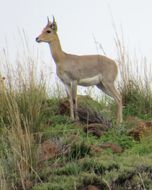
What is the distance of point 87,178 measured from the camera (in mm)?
7957

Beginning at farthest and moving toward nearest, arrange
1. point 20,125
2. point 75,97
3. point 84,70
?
point 84,70, point 75,97, point 20,125

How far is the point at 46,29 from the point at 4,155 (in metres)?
5.37

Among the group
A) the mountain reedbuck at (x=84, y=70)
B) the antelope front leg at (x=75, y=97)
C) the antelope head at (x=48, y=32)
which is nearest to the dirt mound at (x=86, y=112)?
the antelope front leg at (x=75, y=97)

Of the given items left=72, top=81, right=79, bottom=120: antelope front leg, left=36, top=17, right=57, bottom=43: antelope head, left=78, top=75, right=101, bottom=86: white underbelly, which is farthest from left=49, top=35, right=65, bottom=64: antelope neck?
left=72, top=81, right=79, bottom=120: antelope front leg

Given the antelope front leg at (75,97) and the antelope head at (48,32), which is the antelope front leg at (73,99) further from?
the antelope head at (48,32)

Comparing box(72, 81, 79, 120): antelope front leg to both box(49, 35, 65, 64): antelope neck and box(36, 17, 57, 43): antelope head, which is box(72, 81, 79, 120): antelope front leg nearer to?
box(49, 35, 65, 64): antelope neck

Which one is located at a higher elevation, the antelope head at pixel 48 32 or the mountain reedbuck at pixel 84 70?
the antelope head at pixel 48 32

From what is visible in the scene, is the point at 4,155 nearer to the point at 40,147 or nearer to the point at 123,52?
the point at 40,147

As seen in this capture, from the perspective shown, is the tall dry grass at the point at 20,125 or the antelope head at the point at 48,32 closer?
the tall dry grass at the point at 20,125

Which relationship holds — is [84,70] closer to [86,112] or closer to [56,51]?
[56,51]

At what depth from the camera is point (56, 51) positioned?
1408cm

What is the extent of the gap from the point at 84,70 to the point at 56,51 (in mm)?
827

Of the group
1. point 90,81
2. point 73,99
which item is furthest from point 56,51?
point 73,99

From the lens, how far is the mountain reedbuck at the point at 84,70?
44.0 ft
